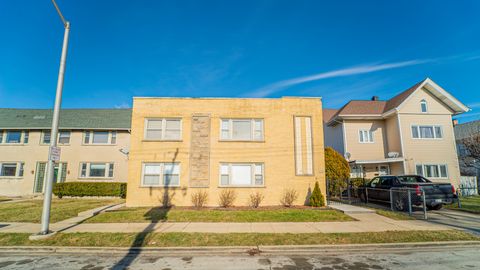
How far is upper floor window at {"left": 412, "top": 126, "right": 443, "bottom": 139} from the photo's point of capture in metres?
19.6

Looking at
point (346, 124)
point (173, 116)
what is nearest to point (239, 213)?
point (173, 116)

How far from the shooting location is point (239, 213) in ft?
35.6

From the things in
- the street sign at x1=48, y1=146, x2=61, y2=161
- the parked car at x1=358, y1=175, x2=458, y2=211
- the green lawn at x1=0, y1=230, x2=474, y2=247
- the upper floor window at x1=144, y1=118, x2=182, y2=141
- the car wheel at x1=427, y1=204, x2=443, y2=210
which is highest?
the upper floor window at x1=144, y1=118, x2=182, y2=141

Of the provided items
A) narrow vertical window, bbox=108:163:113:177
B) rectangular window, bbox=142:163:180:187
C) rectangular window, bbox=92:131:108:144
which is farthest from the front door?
rectangular window, bbox=142:163:180:187

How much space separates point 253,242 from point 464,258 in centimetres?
540

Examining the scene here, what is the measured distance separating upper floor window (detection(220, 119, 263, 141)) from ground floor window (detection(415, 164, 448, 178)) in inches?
595

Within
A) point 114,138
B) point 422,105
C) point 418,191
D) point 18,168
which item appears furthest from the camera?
point 114,138

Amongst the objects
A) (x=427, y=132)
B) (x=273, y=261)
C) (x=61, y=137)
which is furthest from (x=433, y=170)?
(x=61, y=137)

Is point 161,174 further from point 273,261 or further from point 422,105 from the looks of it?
point 422,105

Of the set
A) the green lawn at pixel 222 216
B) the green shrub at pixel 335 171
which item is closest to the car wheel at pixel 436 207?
the green shrub at pixel 335 171

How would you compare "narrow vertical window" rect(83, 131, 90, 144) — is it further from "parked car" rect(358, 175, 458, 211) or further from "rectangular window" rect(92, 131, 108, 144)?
"parked car" rect(358, 175, 458, 211)

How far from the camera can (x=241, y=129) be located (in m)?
13.9

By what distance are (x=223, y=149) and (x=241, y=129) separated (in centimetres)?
168

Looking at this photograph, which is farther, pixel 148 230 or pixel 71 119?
pixel 71 119
